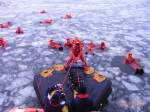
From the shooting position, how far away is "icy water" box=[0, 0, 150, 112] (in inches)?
219

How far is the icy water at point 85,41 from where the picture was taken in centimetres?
557

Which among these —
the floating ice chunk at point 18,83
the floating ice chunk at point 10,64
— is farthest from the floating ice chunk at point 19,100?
the floating ice chunk at point 10,64

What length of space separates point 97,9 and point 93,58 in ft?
20.2

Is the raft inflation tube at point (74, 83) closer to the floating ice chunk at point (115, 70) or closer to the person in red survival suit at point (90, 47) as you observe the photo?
the floating ice chunk at point (115, 70)

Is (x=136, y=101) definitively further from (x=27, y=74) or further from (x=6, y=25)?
(x=6, y=25)

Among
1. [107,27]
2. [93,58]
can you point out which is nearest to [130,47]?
[93,58]

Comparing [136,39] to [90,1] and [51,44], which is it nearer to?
[51,44]

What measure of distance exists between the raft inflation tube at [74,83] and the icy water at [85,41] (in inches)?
16.8

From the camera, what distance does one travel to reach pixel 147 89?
5766 mm

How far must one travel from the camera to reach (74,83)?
4891mm

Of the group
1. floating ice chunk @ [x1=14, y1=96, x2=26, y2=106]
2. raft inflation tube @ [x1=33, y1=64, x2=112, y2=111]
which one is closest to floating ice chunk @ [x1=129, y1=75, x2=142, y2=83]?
raft inflation tube @ [x1=33, y1=64, x2=112, y2=111]

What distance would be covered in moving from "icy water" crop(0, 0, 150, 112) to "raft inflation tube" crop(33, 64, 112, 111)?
0.43 m

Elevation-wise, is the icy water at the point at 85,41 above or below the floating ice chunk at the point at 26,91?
above

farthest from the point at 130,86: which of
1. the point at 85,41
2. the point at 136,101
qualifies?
the point at 85,41
